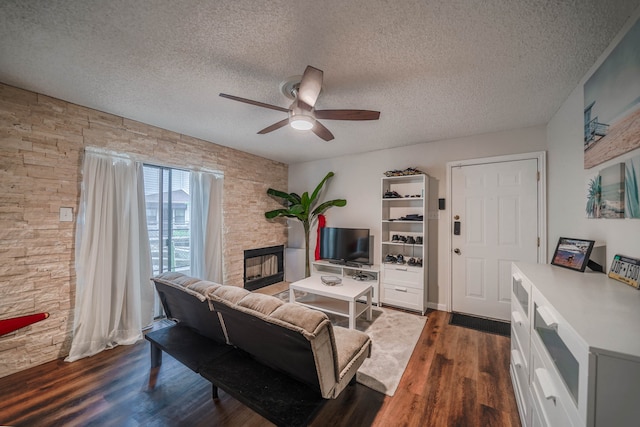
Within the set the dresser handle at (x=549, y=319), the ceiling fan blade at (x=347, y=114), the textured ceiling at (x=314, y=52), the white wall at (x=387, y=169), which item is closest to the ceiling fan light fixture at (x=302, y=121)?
the ceiling fan blade at (x=347, y=114)

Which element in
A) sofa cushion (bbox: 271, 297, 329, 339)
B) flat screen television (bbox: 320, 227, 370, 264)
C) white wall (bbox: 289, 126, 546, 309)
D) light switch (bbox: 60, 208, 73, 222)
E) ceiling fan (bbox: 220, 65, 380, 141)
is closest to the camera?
sofa cushion (bbox: 271, 297, 329, 339)

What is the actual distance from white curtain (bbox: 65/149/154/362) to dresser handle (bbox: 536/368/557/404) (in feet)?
11.2

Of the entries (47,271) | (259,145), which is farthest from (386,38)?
(47,271)

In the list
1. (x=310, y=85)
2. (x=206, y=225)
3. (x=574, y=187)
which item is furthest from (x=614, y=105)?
(x=206, y=225)

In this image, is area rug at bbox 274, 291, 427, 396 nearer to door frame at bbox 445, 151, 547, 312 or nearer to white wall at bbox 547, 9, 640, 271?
door frame at bbox 445, 151, 547, 312

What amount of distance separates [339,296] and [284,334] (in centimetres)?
157

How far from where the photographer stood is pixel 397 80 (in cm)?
198

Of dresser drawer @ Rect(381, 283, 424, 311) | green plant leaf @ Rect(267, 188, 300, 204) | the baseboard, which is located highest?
green plant leaf @ Rect(267, 188, 300, 204)

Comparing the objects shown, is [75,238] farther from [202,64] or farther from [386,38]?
[386,38]

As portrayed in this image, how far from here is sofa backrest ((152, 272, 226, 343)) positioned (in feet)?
5.66

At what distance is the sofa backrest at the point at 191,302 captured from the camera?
5.66ft

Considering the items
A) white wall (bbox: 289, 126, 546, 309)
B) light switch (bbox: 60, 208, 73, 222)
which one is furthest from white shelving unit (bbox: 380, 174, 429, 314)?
light switch (bbox: 60, 208, 73, 222)

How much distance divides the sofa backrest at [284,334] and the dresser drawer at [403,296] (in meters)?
2.37

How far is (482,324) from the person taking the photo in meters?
2.99
